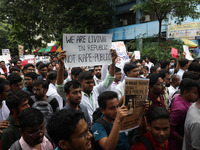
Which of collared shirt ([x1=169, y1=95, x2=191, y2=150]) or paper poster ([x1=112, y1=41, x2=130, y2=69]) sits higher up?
paper poster ([x1=112, y1=41, x2=130, y2=69])

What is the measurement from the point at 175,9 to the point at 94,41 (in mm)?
10169

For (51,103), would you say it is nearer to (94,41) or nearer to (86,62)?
(86,62)

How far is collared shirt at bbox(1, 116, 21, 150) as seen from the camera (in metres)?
2.30

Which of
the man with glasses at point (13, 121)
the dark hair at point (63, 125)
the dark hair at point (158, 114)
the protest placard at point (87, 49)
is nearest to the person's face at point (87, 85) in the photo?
the protest placard at point (87, 49)

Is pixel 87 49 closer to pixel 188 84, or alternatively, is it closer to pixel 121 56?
pixel 188 84

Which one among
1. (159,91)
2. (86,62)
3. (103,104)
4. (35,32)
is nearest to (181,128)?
(159,91)

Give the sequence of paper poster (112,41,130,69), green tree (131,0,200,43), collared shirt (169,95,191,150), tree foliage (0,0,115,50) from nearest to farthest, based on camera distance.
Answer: collared shirt (169,95,191,150) → paper poster (112,41,130,69) → green tree (131,0,200,43) → tree foliage (0,0,115,50)

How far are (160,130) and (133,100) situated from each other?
44 cm

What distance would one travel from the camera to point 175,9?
1236cm

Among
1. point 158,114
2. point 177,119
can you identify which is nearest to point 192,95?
point 177,119

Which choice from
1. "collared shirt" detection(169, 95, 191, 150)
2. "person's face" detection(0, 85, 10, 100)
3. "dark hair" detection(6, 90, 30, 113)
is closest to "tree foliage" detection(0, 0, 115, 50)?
"person's face" detection(0, 85, 10, 100)

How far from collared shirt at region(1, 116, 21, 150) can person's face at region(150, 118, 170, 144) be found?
5.13ft

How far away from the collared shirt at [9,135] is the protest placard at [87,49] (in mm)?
1372

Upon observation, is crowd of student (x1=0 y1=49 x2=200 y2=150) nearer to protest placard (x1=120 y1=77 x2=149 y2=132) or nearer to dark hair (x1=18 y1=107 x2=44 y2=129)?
dark hair (x1=18 y1=107 x2=44 y2=129)
